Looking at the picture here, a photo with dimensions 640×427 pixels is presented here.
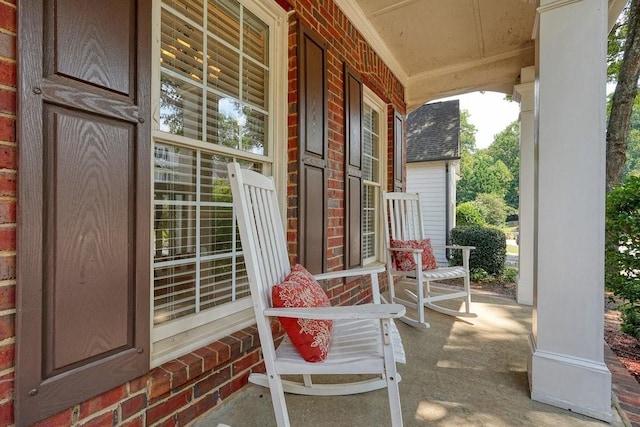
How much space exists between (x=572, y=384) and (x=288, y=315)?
1.49 metres

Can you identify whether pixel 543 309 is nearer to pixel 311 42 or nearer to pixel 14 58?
pixel 311 42

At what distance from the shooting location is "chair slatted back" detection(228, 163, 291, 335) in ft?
3.99

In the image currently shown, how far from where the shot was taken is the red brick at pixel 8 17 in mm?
863

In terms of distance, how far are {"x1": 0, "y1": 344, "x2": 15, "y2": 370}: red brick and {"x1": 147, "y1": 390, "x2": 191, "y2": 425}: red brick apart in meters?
0.53

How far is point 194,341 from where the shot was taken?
147 cm

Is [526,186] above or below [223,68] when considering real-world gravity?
below

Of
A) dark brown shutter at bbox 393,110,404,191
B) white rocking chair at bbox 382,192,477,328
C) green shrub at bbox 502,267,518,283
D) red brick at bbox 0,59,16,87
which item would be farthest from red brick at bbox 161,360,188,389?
green shrub at bbox 502,267,518,283

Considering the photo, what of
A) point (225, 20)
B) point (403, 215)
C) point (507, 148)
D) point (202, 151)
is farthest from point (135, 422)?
point (507, 148)

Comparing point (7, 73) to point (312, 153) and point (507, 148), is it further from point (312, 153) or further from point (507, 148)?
point (507, 148)

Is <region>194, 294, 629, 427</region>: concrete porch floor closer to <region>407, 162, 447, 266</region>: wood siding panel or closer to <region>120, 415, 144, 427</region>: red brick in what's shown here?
<region>120, 415, 144, 427</region>: red brick

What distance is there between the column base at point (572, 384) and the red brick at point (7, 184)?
228cm

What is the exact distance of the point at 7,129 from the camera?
2.87 ft

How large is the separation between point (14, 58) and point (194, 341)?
1.23 m

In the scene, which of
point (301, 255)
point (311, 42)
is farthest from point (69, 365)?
point (311, 42)
